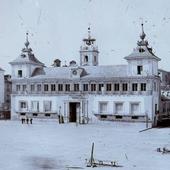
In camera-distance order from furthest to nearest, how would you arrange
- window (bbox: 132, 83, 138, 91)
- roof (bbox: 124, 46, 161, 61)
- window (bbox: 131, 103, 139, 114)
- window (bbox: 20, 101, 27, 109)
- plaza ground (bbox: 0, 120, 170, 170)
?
window (bbox: 20, 101, 27, 109) < window (bbox: 132, 83, 138, 91) < roof (bbox: 124, 46, 161, 61) < window (bbox: 131, 103, 139, 114) < plaza ground (bbox: 0, 120, 170, 170)

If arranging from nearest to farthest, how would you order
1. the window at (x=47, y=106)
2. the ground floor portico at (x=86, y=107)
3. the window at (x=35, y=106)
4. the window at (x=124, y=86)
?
the ground floor portico at (x=86, y=107) < the window at (x=124, y=86) < the window at (x=47, y=106) < the window at (x=35, y=106)

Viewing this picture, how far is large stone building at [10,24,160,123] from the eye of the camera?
60656mm

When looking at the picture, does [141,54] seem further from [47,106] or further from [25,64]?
[25,64]

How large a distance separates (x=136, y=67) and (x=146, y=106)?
588 cm

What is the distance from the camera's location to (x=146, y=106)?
59.8m

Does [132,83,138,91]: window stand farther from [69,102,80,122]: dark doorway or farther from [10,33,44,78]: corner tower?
[10,33,44,78]: corner tower

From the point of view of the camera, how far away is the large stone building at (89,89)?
60.7 meters

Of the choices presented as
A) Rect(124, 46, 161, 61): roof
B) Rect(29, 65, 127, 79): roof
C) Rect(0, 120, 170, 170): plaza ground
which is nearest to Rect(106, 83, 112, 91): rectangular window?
Rect(29, 65, 127, 79): roof

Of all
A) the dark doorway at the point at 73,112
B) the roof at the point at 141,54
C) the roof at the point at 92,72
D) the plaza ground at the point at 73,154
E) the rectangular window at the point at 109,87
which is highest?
the roof at the point at 141,54

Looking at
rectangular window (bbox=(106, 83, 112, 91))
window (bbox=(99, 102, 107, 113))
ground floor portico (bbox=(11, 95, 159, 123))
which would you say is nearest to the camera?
ground floor portico (bbox=(11, 95, 159, 123))

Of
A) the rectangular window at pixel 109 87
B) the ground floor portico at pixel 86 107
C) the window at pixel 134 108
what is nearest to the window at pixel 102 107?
the ground floor portico at pixel 86 107

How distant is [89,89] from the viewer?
64.4 meters

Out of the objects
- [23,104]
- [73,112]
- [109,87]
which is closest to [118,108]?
[109,87]

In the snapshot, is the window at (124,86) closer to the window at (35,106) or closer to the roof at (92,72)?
the roof at (92,72)
